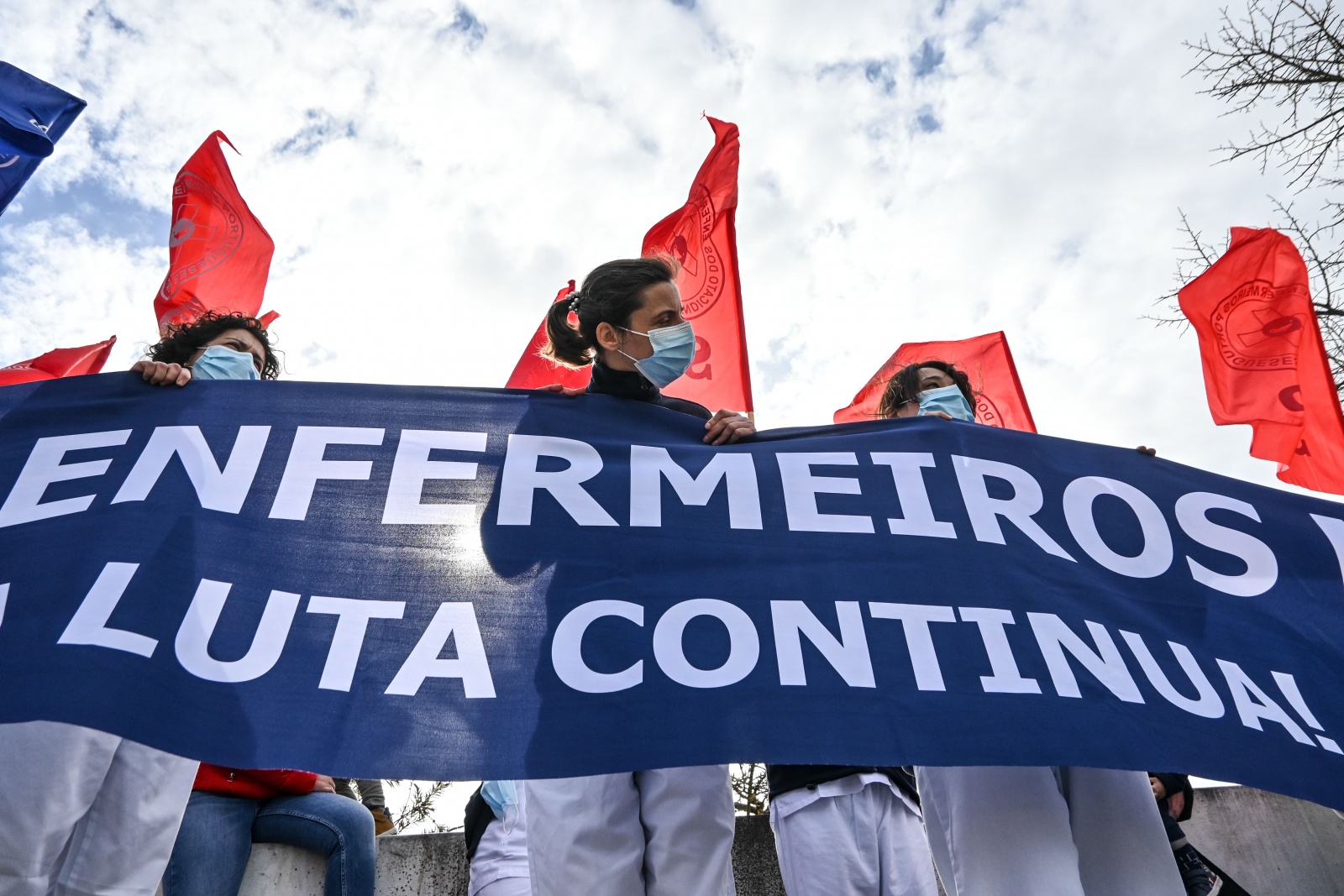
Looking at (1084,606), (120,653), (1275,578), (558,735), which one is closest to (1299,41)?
(1275,578)

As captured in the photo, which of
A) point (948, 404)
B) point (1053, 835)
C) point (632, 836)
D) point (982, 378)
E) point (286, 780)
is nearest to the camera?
point (1053, 835)

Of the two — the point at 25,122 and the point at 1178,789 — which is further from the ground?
the point at 25,122

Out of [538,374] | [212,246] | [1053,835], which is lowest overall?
[1053,835]

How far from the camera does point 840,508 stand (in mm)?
2705

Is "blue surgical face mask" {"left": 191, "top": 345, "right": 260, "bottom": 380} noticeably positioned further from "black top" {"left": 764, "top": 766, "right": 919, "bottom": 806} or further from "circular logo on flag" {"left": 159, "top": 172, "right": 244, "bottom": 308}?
"circular logo on flag" {"left": 159, "top": 172, "right": 244, "bottom": 308}

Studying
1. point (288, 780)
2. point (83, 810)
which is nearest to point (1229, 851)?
point (288, 780)

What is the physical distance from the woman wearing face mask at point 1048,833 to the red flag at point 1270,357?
321cm

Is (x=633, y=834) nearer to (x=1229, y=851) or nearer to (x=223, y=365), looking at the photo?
(x=223, y=365)

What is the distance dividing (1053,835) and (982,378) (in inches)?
166

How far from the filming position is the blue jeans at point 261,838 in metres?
2.49

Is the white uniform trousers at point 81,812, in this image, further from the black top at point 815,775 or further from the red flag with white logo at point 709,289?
the red flag with white logo at point 709,289

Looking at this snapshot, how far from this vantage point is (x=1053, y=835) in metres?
2.15

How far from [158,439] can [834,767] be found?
211 centimetres

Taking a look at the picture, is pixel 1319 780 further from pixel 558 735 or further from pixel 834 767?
pixel 558 735
